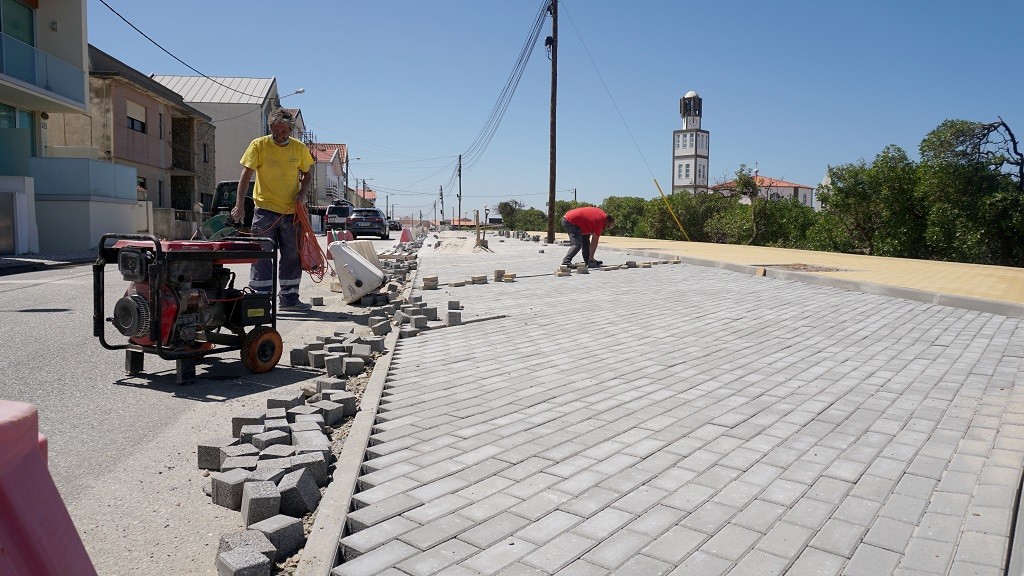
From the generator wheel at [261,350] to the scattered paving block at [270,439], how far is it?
2012 mm

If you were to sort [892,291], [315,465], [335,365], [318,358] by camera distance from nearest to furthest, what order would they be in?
[315,465] → [335,365] → [318,358] → [892,291]

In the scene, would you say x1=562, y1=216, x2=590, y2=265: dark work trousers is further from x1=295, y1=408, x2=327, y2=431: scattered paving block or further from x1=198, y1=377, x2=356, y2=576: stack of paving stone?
x1=295, y1=408, x2=327, y2=431: scattered paving block

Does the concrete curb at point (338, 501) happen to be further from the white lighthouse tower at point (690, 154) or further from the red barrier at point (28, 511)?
the white lighthouse tower at point (690, 154)

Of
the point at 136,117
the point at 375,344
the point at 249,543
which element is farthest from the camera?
the point at 136,117

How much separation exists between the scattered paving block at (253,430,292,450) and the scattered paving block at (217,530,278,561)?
0.99 m

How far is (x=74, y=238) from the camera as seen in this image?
22.2 m

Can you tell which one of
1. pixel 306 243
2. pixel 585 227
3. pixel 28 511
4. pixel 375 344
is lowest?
pixel 375 344

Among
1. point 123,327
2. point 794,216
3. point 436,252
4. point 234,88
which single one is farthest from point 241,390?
Result: point 234,88

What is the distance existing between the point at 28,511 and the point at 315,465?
6.29ft

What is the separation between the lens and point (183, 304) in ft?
17.3

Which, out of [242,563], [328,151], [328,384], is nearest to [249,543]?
[242,563]

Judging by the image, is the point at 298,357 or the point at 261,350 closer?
the point at 261,350

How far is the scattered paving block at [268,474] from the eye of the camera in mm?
3219

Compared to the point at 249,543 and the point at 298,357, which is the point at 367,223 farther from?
the point at 249,543
